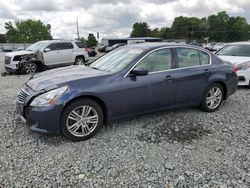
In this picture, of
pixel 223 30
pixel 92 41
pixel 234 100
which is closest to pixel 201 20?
pixel 223 30

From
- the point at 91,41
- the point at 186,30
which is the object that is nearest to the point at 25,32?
the point at 91,41

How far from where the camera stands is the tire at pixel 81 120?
3563 mm

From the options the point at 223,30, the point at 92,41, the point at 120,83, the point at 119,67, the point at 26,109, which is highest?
the point at 223,30

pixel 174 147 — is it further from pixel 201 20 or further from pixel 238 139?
pixel 201 20

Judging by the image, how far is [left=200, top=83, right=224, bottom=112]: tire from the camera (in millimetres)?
4906

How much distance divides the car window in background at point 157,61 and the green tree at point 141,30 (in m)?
90.1

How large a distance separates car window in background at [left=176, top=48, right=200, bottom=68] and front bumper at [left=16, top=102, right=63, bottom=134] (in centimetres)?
245

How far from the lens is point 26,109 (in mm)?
3570

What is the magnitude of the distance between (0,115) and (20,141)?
1.47 m

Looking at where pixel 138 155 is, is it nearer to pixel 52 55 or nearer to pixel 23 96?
pixel 23 96

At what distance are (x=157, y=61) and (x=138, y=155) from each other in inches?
71.0

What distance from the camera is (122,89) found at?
3.86 m

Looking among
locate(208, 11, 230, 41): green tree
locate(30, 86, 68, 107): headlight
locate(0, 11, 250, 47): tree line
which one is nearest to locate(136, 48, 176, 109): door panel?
locate(30, 86, 68, 107): headlight

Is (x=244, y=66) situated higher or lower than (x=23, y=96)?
higher
